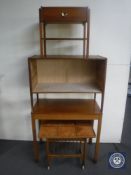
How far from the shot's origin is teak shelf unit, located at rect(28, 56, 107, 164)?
5.75 ft

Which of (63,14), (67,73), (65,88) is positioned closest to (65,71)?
(67,73)

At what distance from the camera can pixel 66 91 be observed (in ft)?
5.80

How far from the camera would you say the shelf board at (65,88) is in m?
1.77

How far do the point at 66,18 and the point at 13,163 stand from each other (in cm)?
182

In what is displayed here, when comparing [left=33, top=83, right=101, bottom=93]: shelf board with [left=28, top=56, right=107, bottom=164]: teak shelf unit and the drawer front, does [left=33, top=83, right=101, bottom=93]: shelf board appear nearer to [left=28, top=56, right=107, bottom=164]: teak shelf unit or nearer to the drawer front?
[left=28, top=56, right=107, bottom=164]: teak shelf unit

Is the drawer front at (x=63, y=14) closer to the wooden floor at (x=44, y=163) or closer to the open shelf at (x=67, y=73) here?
the open shelf at (x=67, y=73)

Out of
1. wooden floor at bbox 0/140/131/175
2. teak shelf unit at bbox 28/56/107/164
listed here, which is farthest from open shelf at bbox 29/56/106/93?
wooden floor at bbox 0/140/131/175

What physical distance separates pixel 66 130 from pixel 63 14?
1.26m

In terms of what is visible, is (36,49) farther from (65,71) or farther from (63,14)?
(63,14)

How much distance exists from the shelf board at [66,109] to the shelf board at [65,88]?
0.23 meters

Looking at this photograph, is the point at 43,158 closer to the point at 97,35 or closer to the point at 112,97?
the point at 112,97

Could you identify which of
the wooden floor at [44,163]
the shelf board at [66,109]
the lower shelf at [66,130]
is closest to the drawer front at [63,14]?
the shelf board at [66,109]

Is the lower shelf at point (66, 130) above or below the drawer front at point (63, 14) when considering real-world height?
below

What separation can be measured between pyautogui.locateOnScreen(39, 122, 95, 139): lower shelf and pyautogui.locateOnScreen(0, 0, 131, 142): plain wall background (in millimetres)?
475
